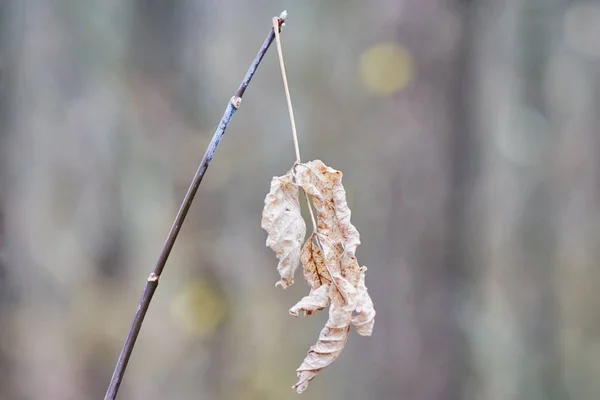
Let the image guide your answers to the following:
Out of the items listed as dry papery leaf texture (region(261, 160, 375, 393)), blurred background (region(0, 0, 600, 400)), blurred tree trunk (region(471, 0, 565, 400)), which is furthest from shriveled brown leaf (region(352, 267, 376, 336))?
blurred tree trunk (region(471, 0, 565, 400))

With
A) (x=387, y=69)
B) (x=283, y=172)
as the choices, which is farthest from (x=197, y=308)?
(x=387, y=69)

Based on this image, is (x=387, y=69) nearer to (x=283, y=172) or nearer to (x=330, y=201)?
(x=283, y=172)

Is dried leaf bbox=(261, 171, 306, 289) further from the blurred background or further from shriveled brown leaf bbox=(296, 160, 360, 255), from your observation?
the blurred background

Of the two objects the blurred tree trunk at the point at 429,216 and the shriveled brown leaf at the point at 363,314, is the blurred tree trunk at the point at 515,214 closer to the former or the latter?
the blurred tree trunk at the point at 429,216

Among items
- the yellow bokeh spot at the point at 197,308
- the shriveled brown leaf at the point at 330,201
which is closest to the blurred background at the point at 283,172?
the yellow bokeh spot at the point at 197,308

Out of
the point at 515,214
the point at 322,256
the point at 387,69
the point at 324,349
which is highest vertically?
the point at 387,69

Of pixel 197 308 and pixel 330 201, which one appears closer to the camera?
pixel 330 201
